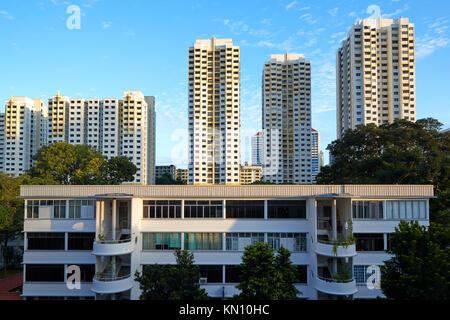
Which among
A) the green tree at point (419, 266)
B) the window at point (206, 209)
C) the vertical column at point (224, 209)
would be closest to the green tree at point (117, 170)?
the window at point (206, 209)

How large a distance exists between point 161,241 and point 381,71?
93177 millimetres

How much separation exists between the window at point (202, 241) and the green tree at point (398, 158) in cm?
1705

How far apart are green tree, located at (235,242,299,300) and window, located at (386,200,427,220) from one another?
1025 cm

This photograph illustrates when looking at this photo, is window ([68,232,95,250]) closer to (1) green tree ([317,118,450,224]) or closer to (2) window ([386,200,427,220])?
(2) window ([386,200,427,220])

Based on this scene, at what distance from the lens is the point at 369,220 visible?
68.3 ft

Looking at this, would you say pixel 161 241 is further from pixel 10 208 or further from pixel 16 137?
pixel 16 137

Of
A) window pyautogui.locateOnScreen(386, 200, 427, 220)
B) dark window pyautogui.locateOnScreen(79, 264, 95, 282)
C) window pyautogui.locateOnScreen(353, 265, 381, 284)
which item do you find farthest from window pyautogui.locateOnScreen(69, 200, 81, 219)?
window pyautogui.locateOnScreen(386, 200, 427, 220)

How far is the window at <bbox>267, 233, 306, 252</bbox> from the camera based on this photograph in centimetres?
2114

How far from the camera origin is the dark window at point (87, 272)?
21414mm

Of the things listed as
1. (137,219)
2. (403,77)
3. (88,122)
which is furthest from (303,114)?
(137,219)

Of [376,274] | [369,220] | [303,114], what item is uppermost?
[303,114]

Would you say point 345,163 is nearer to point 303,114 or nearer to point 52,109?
point 303,114

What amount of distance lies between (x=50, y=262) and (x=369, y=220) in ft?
78.2
